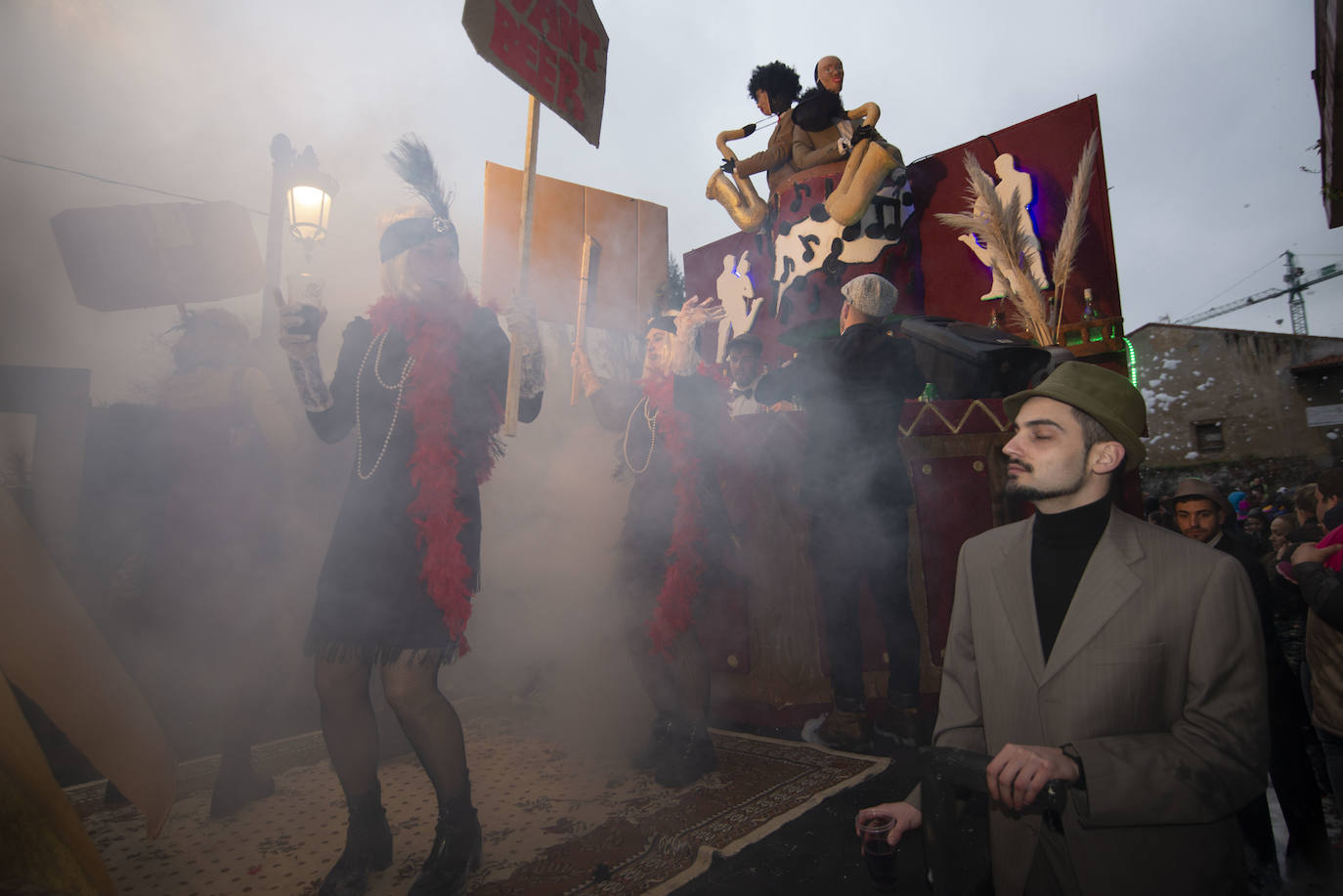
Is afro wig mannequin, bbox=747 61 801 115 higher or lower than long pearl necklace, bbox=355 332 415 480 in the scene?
higher

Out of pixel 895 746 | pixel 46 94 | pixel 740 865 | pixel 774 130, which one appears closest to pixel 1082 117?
pixel 774 130

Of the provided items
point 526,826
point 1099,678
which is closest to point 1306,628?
point 1099,678

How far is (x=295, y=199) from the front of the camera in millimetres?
2420

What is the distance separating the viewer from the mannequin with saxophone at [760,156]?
5.29 metres

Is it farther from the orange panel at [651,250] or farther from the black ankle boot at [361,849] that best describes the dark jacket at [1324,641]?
the orange panel at [651,250]

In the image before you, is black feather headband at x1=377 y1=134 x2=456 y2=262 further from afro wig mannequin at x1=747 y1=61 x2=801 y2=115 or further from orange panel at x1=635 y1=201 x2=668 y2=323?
afro wig mannequin at x1=747 y1=61 x2=801 y2=115

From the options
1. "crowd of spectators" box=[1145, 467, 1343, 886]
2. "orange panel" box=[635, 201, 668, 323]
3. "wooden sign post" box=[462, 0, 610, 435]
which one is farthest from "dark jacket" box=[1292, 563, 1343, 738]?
"orange panel" box=[635, 201, 668, 323]

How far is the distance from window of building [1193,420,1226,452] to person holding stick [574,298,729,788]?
23320 mm

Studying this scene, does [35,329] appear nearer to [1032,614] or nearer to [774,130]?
[1032,614]

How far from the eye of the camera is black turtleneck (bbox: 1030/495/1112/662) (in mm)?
1243

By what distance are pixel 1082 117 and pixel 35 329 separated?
6154 millimetres

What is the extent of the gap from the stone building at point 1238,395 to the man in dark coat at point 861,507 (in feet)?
69.2

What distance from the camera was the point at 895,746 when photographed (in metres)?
2.89

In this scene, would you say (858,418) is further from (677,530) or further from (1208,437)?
(1208,437)
